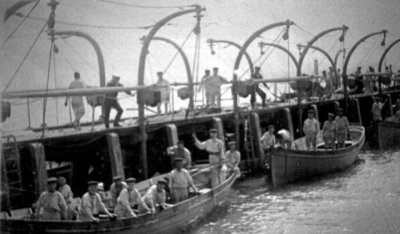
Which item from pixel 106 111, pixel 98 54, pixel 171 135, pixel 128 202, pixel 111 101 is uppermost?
pixel 98 54

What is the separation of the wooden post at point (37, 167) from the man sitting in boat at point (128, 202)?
3384 millimetres

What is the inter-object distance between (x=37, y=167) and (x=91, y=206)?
3.42 metres

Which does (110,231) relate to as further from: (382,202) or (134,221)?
(382,202)

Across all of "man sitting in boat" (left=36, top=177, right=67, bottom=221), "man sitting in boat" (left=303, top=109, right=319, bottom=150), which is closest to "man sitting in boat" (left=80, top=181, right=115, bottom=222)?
"man sitting in boat" (left=36, top=177, right=67, bottom=221)

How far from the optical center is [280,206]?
19109 millimetres

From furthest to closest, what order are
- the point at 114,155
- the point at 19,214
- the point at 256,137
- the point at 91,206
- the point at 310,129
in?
the point at 256,137, the point at 310,129, the point at 114,155, the point at 19,214, the point at 91,206

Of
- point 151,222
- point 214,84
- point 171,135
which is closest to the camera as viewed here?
point 151,222

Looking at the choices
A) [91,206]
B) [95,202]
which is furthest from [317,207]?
[91,206]

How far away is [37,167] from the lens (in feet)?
51.2

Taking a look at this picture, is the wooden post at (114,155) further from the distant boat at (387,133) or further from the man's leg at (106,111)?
the distant boat at (387,133)

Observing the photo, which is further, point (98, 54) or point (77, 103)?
point (98, 54)

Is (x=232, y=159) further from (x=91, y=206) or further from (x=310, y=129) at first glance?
(x=91, y=206)

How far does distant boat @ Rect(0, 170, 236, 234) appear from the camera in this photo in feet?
38.6

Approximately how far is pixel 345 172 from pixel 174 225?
13374mm
